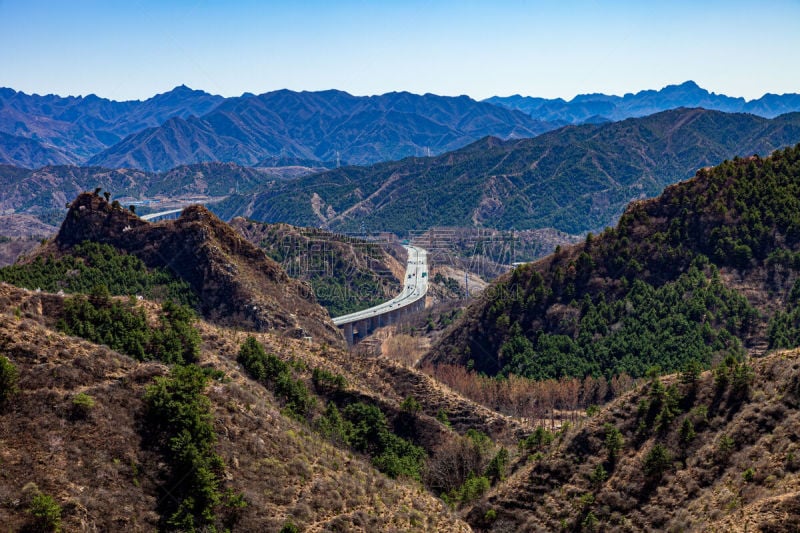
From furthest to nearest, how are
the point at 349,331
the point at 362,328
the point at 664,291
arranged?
1. the point at 362,328
2. the point at 349,331
3. the point at 664,291

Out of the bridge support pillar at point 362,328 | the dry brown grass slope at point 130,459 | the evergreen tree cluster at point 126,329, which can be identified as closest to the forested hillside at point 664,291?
the bridge support pillar at point 362,328

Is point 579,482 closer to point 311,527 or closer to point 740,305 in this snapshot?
point 311,527

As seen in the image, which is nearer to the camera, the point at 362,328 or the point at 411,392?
the point at 411,392

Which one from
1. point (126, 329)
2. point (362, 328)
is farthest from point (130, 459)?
point (362, 328)

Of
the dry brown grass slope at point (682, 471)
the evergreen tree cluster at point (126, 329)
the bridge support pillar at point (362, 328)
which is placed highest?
the evergreen tree cluster at point (126, 329)

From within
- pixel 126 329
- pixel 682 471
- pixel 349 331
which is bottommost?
pixel 349 331

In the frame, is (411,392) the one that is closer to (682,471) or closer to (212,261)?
(682,471)

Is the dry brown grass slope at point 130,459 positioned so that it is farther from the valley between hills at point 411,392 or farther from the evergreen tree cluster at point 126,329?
the evergreen tree cluster at point 126,329
